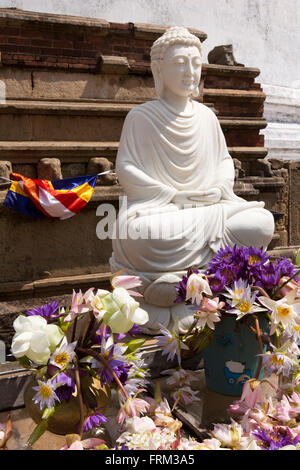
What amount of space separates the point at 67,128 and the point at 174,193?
8.45 ft

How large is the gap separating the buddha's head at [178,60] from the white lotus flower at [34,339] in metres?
2.16

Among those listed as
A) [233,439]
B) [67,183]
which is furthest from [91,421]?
[67,183]

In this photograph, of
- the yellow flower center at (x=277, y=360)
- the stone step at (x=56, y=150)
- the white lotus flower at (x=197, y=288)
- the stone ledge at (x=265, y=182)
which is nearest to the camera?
the yellow flower center at (x=277, y=360)

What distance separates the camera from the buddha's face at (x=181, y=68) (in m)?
2.92

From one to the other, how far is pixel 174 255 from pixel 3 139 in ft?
9.61

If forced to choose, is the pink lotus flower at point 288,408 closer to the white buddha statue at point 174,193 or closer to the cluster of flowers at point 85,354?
the cluster of flowers at point 85,354

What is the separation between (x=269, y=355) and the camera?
1474 mm

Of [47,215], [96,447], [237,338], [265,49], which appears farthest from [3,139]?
[265,49]

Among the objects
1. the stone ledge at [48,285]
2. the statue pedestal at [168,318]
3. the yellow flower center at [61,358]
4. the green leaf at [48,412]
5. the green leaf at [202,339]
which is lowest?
the stone ledge at [48,285]

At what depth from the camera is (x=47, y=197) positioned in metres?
4.33

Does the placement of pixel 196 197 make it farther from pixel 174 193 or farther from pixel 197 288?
pixel 197 288

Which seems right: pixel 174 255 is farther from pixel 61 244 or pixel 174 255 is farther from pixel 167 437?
pixel 61 244

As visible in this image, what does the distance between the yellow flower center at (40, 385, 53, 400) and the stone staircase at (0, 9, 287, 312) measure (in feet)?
10.8

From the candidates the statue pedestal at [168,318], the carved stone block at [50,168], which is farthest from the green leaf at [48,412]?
the carved stone block at [50,168]
